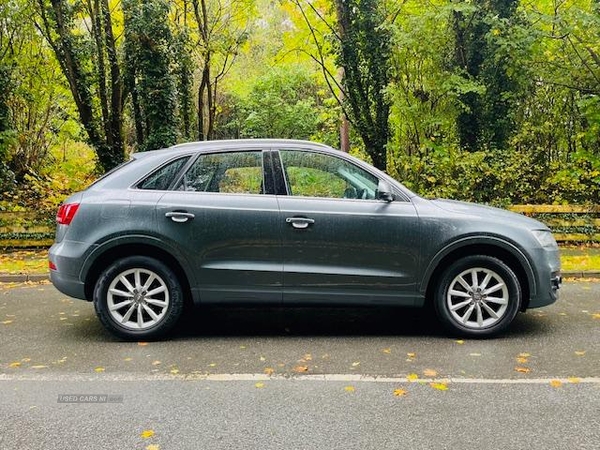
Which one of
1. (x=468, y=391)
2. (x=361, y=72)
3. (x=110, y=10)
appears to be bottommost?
(x=468, y=391)

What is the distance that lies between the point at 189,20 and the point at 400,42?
26.9 ft

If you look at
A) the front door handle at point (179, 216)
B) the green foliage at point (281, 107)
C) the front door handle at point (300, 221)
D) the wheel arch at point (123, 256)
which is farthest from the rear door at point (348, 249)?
the green foliage at point (281, 107)

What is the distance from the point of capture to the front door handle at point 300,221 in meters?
5.18

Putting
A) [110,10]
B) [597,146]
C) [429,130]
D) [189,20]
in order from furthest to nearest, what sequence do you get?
[189,20] → [110,10] → [429,130] → [597,146]

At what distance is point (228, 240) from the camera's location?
17.1 ft

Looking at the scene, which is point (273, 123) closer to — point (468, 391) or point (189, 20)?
point (189, 20)

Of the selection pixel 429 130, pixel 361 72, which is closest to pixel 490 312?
pixel 429 130

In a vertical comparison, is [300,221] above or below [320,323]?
above

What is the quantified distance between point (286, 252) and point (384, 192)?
1.07 metres

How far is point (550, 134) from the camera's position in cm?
1268

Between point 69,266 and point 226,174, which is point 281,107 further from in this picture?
point 69,266

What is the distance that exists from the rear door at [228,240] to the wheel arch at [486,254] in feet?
4.76

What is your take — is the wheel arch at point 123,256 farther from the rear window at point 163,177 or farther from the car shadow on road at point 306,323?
the car shadow on road at point 306,323

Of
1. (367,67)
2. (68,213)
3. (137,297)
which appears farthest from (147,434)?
(367,67)
